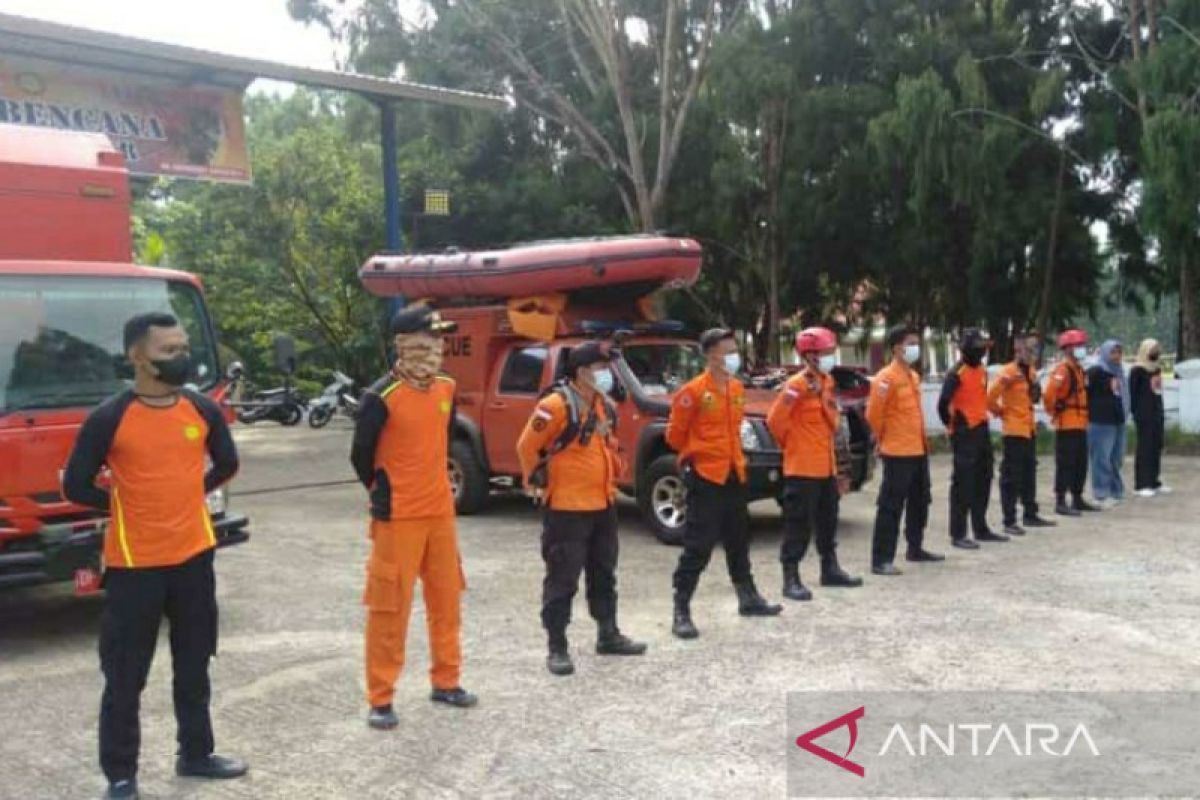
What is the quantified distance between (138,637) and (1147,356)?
33.4ft

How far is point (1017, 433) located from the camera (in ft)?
32.3

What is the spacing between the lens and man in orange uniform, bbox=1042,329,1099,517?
10.5m

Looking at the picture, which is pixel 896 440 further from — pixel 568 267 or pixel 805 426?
pixel 568 267

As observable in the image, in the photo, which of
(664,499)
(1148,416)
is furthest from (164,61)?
(1148,416)

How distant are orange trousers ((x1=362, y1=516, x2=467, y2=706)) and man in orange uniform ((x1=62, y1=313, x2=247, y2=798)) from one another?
2.45ft

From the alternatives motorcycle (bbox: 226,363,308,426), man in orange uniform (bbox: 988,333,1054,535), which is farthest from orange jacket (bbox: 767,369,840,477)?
motorcycle (bbox: 226,363,308,426)

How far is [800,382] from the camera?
7.50 metres

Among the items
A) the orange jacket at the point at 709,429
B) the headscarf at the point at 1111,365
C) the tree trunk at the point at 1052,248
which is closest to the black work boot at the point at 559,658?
the orange jacket at the point at 709,429

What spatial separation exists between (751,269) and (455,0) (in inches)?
286

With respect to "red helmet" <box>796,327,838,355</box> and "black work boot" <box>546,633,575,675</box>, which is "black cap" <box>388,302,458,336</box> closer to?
"black work boot" <box>546,633,575,675</box>

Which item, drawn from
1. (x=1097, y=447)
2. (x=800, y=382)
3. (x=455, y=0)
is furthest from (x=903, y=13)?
(x=800, y=382)

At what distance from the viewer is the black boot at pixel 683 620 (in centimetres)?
646

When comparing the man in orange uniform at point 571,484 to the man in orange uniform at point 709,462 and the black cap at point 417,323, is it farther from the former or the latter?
the black cap at point 417,323

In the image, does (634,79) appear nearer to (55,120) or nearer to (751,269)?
(751,269)
